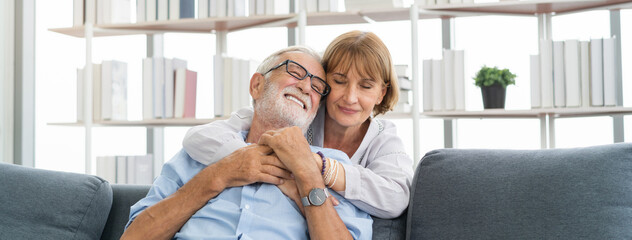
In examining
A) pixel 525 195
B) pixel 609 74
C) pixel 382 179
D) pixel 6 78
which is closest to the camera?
pixel 525 195

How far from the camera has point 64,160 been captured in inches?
152

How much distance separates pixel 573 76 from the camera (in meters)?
2.67

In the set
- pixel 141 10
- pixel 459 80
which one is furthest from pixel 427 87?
pixel 141 10

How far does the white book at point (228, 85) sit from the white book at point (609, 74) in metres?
1.71

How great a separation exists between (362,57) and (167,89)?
1.71m

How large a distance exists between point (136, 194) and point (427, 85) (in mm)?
1500

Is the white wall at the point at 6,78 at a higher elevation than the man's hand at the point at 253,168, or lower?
higher

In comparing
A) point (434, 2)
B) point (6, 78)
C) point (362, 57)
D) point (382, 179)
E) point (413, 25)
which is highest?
point (434, 2)

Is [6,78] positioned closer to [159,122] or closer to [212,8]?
[159,122]

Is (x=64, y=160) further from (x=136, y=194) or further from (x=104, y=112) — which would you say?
(x=136, y=194)

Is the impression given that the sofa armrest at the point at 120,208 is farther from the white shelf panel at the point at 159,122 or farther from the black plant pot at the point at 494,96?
the black plant pot at the point at 494,96

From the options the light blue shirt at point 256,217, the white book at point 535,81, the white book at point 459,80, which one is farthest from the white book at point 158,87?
the white book at point 535,81

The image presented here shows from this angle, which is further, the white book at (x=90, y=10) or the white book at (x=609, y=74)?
the white book at (x=90, y=10)

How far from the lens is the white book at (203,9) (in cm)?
303
